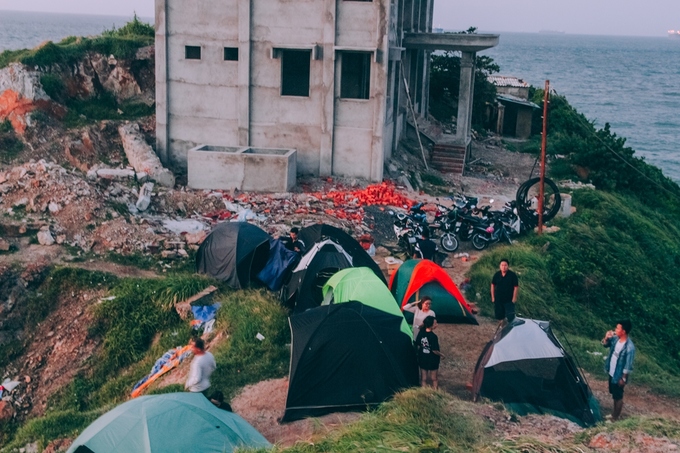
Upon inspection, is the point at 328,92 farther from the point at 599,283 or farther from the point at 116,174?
the point at 599,283

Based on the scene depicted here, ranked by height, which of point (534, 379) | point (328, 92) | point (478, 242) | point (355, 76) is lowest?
point (478, 242)

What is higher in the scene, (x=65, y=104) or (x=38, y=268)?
(x=65, y=104)

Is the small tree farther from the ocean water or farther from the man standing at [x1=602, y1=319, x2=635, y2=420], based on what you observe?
the man standing at [x1=602, y1=319, x2=635, y2=420]

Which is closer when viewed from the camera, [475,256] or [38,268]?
[38,268]

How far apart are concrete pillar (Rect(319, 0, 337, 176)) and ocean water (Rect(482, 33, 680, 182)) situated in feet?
103

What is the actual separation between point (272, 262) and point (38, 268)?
4.89 m

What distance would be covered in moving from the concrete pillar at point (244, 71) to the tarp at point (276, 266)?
915 cm

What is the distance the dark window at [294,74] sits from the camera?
77.3 ft

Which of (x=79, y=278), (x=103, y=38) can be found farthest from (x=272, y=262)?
(x=103, y=38)

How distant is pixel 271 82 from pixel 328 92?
70.1 inches

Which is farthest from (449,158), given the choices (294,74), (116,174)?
(116,174)

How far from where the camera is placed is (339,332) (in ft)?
36.4

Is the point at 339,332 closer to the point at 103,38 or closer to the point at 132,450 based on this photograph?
the point at 132,450

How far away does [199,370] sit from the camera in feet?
34.9
